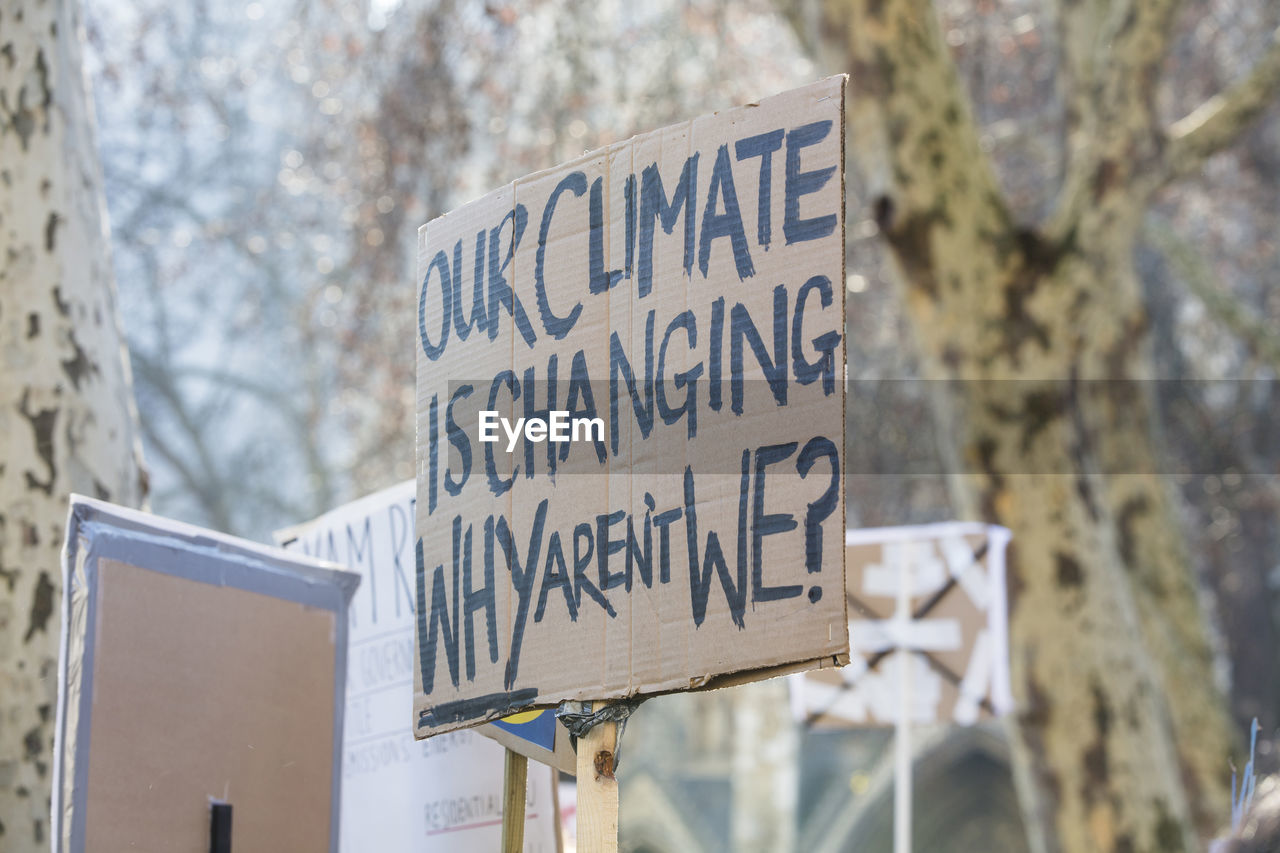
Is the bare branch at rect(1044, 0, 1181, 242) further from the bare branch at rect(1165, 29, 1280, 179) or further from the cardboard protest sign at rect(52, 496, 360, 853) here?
the cardboard protest sign at rect(52, 496, 360, 853)

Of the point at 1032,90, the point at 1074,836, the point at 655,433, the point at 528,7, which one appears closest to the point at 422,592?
the point at 655,433

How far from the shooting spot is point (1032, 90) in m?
11.8

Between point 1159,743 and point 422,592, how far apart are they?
15.8 ft

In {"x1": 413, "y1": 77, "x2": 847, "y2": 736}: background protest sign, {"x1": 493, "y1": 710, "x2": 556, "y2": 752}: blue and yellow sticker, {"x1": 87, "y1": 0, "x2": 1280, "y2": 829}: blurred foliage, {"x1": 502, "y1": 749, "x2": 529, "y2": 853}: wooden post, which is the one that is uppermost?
{"x1": 87, "y1": 0, "x2": 1280, "y2": 829}: blurred foliage

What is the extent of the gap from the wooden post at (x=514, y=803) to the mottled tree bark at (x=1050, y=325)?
13.9 ft

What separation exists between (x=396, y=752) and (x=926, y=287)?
4.34 meters

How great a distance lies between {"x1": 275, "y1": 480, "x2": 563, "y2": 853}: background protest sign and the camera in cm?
302

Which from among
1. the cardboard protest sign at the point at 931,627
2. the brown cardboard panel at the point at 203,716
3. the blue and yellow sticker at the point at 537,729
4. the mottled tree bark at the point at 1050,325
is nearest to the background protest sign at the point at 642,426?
the blue and yellow sticker at the point at 537,729

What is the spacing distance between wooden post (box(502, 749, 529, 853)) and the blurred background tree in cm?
116

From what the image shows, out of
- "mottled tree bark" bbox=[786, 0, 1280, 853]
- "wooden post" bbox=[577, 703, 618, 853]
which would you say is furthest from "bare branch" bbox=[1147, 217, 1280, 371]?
"wooden post" bbox=[577, 703, 618, 853]

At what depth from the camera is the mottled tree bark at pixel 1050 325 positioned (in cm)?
642

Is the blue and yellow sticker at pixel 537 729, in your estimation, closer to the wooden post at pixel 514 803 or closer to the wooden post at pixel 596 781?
the wooden post at pixel 514 803

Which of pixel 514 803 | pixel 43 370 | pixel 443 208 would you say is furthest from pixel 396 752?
pixel 443 208

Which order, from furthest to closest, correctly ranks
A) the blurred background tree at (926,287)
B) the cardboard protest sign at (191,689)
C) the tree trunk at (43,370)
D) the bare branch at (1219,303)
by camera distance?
the bare branch at (1219,303)
the blurred background tree at (926,287)
the tree trunk at (43,370)
the cardboard protest sign at (191,689)
